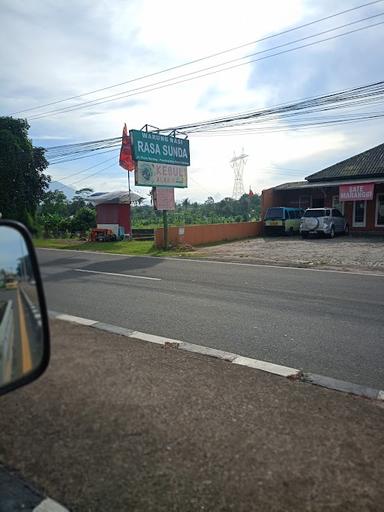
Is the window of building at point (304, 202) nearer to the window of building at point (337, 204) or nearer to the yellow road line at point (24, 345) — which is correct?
the window of building at point (337, 204)

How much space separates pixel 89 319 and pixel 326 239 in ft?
66.6

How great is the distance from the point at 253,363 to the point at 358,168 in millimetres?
26703

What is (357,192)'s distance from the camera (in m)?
26.4

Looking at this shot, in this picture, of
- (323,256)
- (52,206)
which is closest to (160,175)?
(52,206)

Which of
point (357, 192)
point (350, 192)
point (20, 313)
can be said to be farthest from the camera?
point (350, 192)

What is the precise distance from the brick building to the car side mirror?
2679cm

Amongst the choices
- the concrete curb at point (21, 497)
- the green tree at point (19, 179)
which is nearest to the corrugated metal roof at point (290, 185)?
the green tree at point (19, 179)

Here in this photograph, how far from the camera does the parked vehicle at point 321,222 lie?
25125 mm

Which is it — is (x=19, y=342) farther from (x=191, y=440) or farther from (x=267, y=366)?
(x=267, y=366)

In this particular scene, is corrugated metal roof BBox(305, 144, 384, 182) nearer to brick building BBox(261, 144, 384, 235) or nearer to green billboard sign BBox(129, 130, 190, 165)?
brick building BBox(261, 144, 384, 235)

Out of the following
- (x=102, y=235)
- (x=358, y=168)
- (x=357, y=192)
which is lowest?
(x=102, y=235)

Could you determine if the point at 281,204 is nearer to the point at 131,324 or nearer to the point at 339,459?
the point at 131,324

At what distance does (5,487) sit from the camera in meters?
2.65

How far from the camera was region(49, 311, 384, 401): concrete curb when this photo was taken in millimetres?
4105
